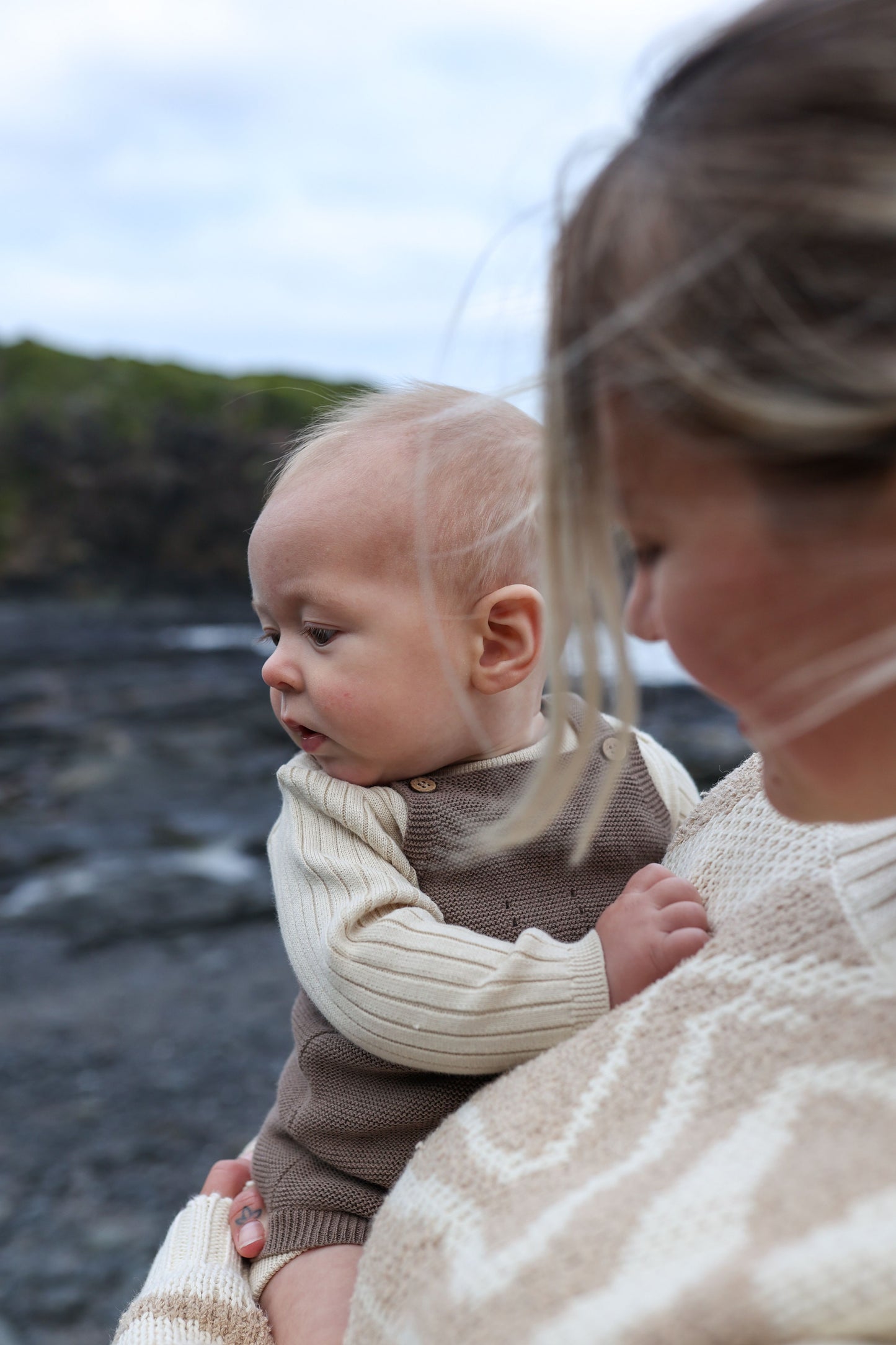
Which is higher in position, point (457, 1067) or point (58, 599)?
point (457, 1067)

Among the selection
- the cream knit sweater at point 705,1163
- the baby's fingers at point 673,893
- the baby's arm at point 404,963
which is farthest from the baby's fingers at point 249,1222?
the baby's fingers at point 673,893

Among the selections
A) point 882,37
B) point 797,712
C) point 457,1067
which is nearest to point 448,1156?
point 457,1067

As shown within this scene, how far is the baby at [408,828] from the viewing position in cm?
138

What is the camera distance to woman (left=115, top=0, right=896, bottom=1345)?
0.78 m

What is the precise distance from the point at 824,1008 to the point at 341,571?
937 millimetres

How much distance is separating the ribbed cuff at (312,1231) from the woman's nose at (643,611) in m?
0.91

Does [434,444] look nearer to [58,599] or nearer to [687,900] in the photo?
[687,900]

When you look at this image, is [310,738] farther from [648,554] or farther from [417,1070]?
[648,554]

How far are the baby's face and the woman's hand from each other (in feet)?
1.97

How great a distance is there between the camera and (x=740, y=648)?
0.91 meters

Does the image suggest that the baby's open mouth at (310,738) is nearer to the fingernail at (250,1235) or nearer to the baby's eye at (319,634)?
the baby's eye at (319,634)

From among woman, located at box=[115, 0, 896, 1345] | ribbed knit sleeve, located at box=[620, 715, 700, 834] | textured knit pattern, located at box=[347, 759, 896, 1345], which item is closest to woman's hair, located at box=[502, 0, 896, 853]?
woman, located at box=[115, 0, 896, 1345]

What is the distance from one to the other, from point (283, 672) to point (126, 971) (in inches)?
179

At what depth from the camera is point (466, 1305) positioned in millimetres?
879
